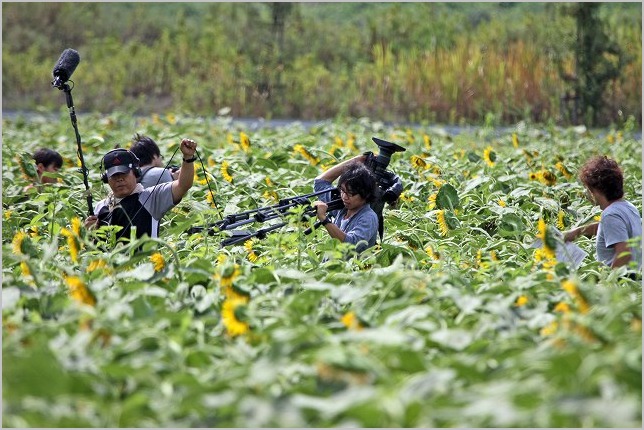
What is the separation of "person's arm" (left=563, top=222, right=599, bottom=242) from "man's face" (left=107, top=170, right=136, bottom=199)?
1694 millimetres

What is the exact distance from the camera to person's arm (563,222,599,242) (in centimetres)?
474

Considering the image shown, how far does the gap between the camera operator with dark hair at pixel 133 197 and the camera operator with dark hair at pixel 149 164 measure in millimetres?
591

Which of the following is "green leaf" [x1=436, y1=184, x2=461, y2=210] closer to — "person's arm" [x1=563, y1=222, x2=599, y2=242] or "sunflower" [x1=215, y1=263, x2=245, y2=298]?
"person's arm" [x1=563, y1=222, x2=599, y2=242]

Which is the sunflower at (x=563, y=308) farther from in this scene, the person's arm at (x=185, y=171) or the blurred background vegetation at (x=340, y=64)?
the blurred background vegetation at (x=340, y=64)

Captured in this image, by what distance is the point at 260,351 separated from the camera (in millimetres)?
2836

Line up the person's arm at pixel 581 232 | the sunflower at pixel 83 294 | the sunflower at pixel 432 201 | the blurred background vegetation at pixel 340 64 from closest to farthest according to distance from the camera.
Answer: the sunflower at pixel 83 294 < the person's arm at pixel 581 232 < the sunflower at pixel 432 201 < the blurred background vegetation at pixel 340 64

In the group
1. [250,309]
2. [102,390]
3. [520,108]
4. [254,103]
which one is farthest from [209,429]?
[254,103]

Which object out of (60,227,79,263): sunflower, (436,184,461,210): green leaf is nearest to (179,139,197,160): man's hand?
(60,227,79,263): sunflower

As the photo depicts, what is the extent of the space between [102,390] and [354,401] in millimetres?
565

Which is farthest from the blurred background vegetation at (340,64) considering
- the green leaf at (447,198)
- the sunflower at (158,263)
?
the sunflower at (158,263)

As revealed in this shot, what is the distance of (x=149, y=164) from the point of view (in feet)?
19.4

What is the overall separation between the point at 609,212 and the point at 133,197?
1.84 metres

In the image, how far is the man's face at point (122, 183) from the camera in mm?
4965

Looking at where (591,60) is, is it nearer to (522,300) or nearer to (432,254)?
(432,254)
